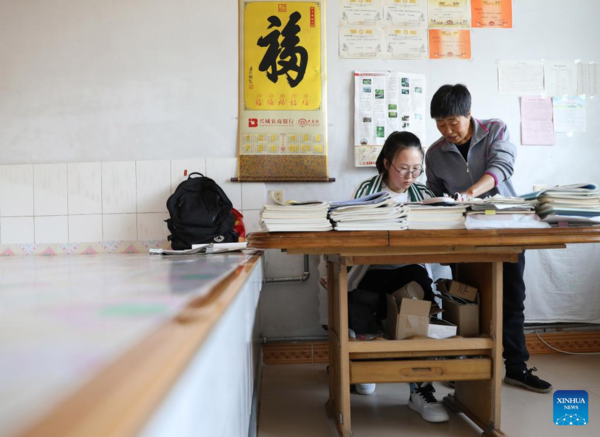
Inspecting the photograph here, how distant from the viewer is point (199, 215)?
243 centimetres

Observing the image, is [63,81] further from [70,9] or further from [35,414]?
[35,414]

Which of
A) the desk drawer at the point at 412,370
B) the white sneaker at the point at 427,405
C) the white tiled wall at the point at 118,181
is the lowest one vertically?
the white sneaker at the point at 427,405

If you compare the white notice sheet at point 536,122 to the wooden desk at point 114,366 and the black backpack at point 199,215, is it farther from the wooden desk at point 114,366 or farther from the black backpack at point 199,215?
the wooden desk at point 114,366

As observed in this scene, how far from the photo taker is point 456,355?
59.7 inches

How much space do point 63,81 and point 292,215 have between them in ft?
7.08

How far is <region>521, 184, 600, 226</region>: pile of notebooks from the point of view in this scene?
133 cm

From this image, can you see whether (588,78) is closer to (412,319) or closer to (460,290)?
(460,290)

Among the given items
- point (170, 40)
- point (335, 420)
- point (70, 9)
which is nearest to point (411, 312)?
point (335, 420)

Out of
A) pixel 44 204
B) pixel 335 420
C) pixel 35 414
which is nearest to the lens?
pixel 35 414

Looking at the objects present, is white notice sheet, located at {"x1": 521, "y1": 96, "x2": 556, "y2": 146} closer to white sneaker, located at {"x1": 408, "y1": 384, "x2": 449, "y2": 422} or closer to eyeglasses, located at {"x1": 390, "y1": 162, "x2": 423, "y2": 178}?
eyeglasses, located at {"x1": 390, "y1": 162, "x2": 423, "y2": 178}

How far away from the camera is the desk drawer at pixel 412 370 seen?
1.48m

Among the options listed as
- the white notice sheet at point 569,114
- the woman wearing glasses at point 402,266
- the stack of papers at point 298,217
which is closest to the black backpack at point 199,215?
the woman wearing glasses at point 402,266

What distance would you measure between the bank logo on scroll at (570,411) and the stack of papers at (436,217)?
2.98 ft

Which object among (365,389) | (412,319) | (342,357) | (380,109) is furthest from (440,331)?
(380,109)
